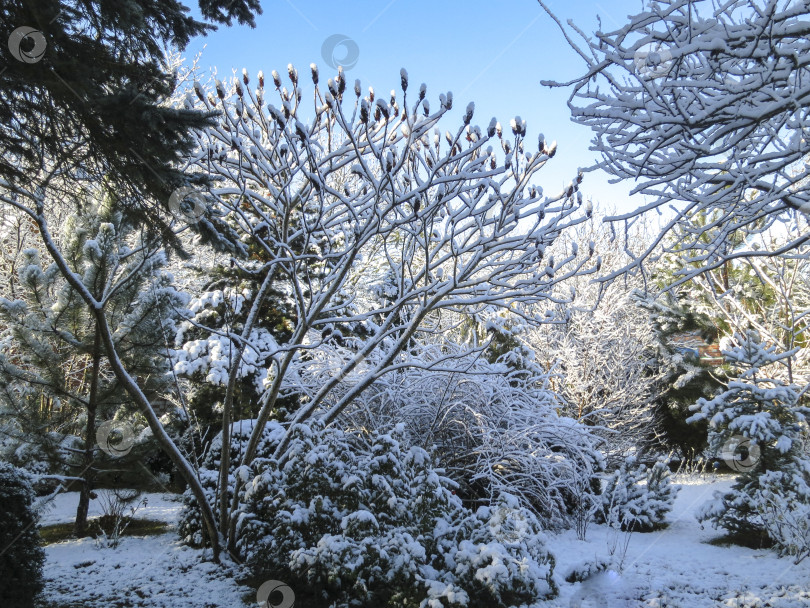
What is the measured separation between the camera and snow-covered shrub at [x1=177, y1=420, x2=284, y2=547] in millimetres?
5375

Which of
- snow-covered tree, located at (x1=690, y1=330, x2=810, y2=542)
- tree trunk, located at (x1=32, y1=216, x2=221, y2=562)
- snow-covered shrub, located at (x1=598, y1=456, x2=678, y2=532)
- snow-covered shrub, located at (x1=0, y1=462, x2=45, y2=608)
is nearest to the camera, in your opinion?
snow-covered shrub, located at (x1=0, y1=462, x2=45, y2=608)

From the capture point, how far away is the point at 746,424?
627 cm

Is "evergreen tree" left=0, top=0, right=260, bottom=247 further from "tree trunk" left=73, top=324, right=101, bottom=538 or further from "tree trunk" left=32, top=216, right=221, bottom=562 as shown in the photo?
"tree trunk" left=73, top=324, right=101, bottom=538

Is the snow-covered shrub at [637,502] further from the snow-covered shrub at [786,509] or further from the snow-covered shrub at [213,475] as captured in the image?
the snow-covered shrub at [213,475]

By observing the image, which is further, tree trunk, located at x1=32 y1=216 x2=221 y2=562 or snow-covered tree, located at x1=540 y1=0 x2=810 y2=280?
tree trunk, located at x1=32 y1=216 x2=221 y2=562

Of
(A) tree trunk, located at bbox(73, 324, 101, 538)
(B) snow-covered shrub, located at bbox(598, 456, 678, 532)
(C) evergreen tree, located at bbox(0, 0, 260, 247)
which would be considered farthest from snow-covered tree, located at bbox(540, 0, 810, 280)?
(A) tree trunk, located at bbox(73, 324, 101, 538)

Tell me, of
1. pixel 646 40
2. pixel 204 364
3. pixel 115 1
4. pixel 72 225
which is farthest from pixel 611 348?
pixel 115 1

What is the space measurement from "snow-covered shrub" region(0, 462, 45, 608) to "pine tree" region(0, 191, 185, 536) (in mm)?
1533

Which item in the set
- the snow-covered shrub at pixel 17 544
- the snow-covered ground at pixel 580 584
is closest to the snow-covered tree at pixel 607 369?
the snow-covered ground at pixel 580 584

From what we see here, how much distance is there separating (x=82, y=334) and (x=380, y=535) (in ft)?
14.5

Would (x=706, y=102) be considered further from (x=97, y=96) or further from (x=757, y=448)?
(x=757, y=448)

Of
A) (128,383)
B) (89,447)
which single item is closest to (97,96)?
(128,383)

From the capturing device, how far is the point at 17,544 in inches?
146

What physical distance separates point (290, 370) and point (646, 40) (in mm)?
5281
